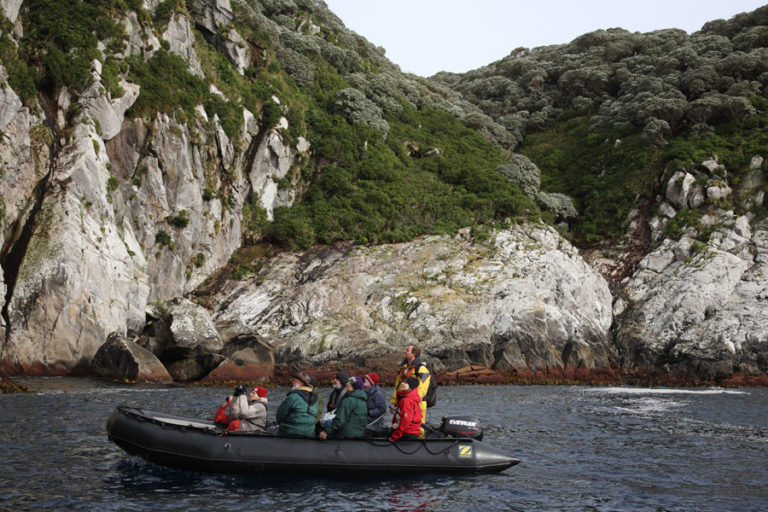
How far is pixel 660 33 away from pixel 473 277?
59209 millimetres

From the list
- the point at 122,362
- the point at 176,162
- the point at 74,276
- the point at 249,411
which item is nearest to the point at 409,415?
the point at 249,411

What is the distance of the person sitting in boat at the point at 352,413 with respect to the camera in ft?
38.4

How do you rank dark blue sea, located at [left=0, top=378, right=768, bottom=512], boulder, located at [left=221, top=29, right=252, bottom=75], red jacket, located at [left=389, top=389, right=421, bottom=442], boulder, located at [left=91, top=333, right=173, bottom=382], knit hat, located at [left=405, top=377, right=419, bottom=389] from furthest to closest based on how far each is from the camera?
boulder, located at [left=221, top=29, right=252, bottom=75] < boulder, located at [left=91, top=333, right=173, bottom=382] < knit hat, located at [left=405, top=377, right=419, bottom=389] < red jacket, located at [left=389, top=389, right=421, bottom=442] < dark blue sea, located at [left=0, top=378, right=768, bottom=512]

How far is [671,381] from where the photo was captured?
3156 centimetres

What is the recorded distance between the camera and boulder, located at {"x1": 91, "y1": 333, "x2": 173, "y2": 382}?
25469mm

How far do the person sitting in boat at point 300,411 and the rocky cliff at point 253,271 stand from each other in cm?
1662

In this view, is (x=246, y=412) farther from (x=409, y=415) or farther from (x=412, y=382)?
(x=412, y=382)

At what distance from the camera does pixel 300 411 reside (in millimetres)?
11531

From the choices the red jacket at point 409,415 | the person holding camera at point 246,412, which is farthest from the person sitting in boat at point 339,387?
the person holding camera at point 246,412

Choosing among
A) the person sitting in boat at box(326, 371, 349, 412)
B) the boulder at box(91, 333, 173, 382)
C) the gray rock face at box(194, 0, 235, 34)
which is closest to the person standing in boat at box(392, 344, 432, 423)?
the person sitting in boat at box(326, 371, 349, 412)

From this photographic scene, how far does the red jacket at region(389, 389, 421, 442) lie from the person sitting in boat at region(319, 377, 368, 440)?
0.70 m

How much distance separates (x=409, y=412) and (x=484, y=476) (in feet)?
6.71

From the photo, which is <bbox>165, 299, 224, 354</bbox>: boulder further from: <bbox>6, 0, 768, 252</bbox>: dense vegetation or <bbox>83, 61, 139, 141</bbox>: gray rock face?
<bbox>6, 0, 768, 252</bbox>: dense vegetation

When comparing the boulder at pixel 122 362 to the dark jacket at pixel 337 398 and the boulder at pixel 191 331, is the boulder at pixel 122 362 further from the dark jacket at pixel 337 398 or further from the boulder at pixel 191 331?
the dark jacket at pixel 337 398
